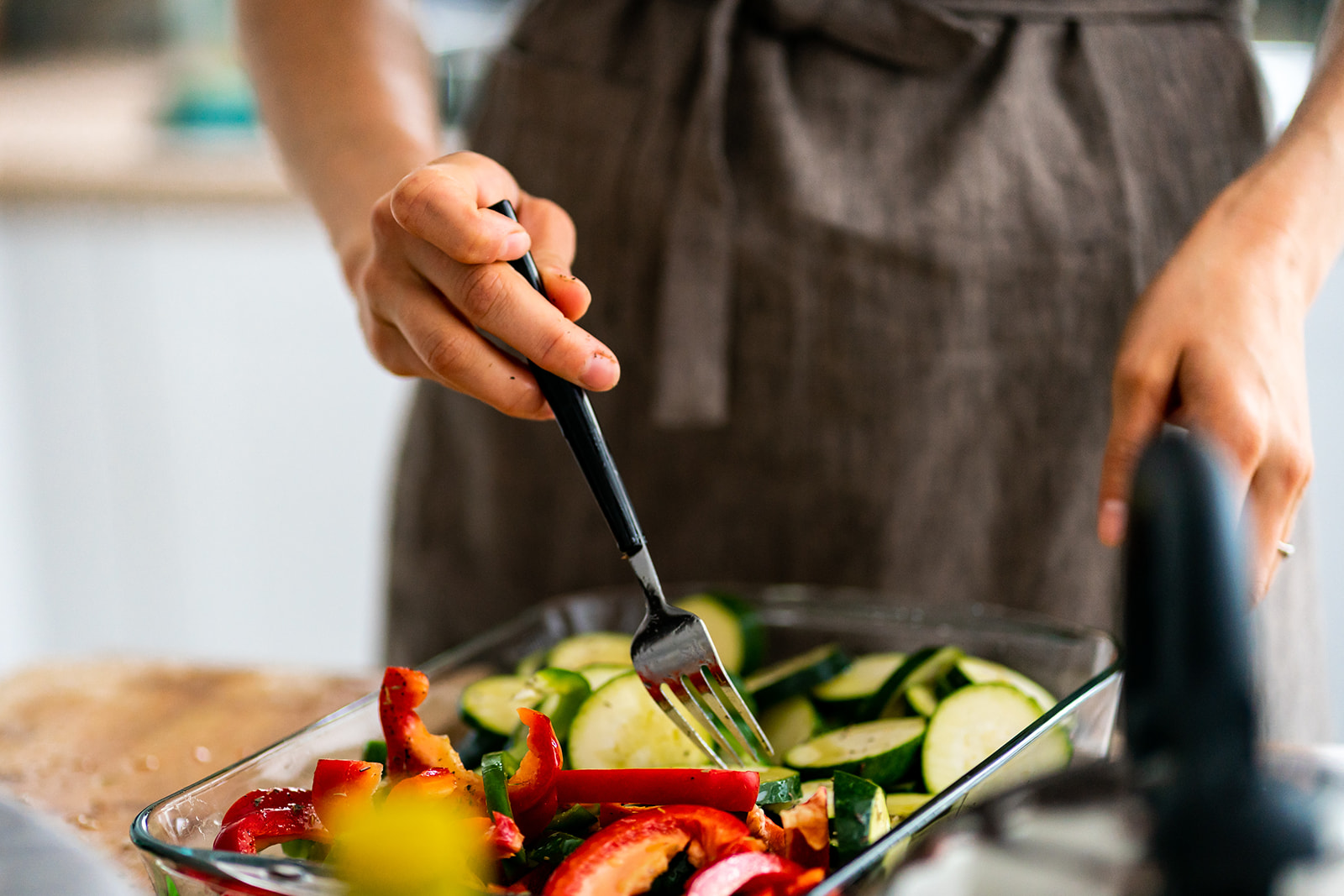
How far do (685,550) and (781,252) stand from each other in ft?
1.06

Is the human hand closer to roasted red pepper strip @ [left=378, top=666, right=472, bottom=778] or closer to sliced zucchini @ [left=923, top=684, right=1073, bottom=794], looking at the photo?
roasted red pepper strip @ [left=378, top=666, right=472, bottom=778]

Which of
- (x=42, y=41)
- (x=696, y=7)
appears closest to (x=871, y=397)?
(x=696, y=7)

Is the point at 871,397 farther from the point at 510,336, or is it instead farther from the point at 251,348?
the point at 251,348

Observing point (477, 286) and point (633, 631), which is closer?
point (477, 286)

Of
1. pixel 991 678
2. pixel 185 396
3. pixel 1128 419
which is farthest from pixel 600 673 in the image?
pixel 185 396

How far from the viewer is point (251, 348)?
2.43 m

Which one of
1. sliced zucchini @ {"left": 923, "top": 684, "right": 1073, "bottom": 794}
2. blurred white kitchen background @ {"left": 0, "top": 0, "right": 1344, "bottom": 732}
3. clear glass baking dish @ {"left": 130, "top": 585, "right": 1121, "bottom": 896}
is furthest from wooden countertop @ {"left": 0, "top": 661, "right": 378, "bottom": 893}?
blurred white kitchen background @ {"left": 0, "top": 0, "right": 1344, "bottom": 732}

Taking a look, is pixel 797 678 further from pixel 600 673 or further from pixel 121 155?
pixel 121 155

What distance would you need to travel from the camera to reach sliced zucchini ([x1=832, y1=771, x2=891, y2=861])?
1.81ft

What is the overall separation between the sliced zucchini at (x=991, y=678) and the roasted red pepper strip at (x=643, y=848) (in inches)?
9.6

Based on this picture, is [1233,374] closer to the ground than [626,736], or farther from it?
farther from it

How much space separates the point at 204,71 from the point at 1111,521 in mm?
2673

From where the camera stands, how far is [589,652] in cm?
86

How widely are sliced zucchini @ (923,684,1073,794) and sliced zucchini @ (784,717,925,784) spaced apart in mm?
13
